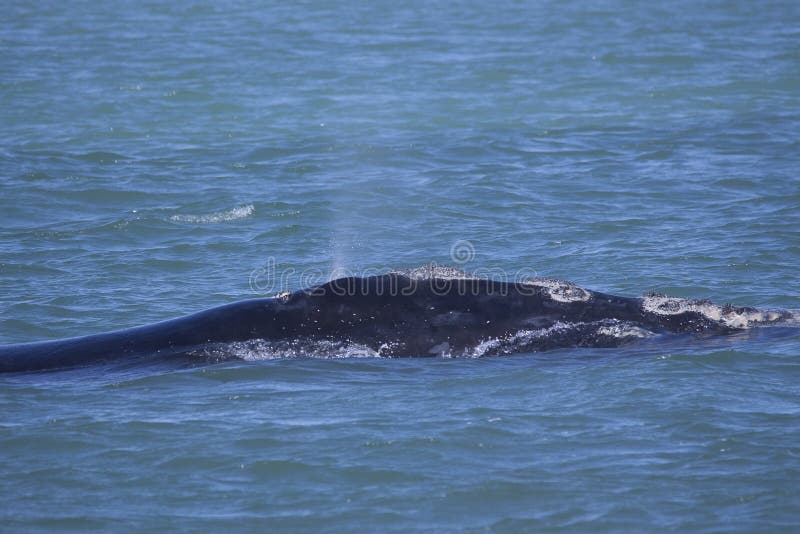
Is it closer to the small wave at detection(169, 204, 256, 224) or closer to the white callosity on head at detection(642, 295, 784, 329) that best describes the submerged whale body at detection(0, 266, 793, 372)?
the white callosity on head at detection(642, 295, 784, 329)

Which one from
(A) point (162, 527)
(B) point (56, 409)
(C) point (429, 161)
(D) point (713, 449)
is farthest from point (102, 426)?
(C) point (429, 161)

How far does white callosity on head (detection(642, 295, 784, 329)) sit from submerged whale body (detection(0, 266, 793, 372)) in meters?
0.02

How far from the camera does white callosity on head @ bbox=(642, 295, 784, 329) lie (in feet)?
35.9

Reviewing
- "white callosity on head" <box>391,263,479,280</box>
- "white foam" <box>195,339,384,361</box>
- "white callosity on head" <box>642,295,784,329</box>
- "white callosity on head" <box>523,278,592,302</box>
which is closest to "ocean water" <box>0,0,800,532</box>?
"white foam" <box>195,339,384,361</box>

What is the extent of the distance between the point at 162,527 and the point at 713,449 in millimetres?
4326

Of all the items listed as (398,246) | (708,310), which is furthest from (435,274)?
(398,246)

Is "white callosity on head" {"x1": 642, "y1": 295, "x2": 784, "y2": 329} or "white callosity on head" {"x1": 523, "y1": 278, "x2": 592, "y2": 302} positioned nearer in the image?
"white callosity on head" {"x1": 523, "y1": 278, "x2": 592, "y2": 302}

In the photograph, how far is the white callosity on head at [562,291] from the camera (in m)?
10.6

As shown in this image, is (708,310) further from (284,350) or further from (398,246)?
(398,246)

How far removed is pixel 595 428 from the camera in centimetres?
981

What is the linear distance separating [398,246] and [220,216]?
3470mm

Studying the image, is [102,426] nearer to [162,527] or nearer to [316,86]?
[162,527]

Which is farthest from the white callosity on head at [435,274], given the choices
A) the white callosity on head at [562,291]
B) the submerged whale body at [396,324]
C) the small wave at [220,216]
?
the small wave at [220,216]

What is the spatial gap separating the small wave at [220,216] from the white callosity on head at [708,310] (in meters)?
9.67
